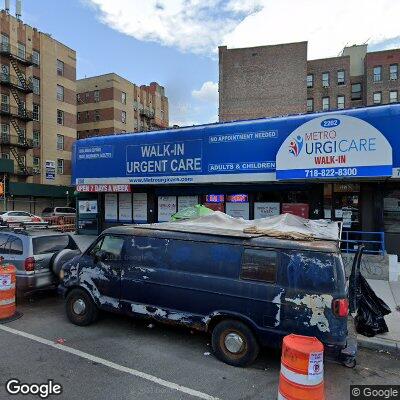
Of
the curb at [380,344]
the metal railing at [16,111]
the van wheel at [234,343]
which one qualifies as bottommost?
the curb at [380,344]

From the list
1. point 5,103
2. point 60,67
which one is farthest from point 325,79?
point 5,103

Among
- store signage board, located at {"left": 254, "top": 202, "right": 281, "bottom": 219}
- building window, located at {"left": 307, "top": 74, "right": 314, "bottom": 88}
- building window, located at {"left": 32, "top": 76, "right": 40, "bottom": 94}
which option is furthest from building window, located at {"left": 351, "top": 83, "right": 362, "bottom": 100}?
store signage board, located at {"left": 254, "top": 202, "right": 281, "bottom": 219}

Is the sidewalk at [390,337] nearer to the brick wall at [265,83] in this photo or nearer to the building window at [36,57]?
the brick wall at [265,83]

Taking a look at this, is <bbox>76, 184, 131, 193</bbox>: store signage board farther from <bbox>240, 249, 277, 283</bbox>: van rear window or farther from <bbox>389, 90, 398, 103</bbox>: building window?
<bbox>389, 90, 398, 103</bbox>: building window

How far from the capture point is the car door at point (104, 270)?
6250 millimetres

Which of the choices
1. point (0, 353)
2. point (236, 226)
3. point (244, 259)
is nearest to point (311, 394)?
point (244, 259)

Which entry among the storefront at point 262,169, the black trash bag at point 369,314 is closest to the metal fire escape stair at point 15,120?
the storefront at point 262,169

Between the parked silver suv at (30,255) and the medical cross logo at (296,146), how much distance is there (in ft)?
26.6

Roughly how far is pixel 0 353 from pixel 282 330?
13.9ft

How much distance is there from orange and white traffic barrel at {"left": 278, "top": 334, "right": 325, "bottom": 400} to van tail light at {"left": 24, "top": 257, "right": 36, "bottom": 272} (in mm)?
6106

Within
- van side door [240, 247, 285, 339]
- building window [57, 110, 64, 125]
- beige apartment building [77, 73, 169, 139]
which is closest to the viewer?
van side door [240, 247, 285, 339]

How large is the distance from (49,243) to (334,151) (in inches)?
357

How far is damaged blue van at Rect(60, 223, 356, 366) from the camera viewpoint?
→ 15.2 feet

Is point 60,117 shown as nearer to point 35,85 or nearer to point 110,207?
point 35,85
